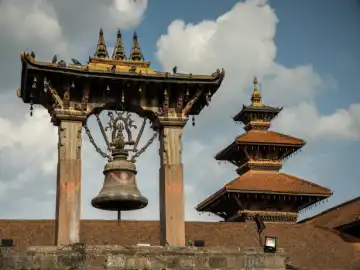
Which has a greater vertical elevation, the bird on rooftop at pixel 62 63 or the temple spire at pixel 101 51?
the temple spire at pixel 101 51

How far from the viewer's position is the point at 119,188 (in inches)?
679

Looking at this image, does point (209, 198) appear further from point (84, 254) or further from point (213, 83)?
point (84, 254)

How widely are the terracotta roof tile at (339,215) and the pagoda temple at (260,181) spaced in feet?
6.69

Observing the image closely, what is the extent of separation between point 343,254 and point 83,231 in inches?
348

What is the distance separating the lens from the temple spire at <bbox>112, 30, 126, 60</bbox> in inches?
774

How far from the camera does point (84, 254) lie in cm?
1529

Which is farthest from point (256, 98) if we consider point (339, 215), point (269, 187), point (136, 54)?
point (136, 54)

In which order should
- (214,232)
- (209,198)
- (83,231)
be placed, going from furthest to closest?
(209,198) < (214,232) < (83,231)

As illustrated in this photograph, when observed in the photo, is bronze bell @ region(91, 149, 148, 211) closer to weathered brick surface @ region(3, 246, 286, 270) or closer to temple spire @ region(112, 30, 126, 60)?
weathered brick surface @ region(3, 246, 286, 270)

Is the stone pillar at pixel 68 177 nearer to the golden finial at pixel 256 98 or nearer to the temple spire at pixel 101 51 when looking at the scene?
the temple spire at pixel 101 51

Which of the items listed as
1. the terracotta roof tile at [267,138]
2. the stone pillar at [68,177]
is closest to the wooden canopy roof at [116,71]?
the stone pillar at [68,177]

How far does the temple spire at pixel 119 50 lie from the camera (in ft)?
64.5

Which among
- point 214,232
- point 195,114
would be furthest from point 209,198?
point 195,114

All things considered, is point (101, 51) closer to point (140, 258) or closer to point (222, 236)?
point (140, 258)
